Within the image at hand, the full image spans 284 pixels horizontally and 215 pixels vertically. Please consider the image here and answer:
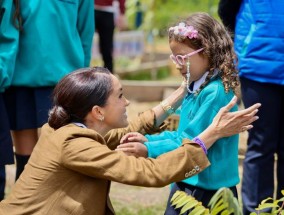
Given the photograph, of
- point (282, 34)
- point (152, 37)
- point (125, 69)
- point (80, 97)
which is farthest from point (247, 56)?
point (152, 37)

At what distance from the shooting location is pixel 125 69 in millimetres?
11023

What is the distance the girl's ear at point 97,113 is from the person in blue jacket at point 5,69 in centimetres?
105

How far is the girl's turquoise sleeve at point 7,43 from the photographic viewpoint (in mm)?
4078

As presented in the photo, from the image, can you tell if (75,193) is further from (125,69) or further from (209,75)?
(125,69)

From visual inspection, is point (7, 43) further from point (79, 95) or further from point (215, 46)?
point (215, 46)

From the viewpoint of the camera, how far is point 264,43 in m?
4.14

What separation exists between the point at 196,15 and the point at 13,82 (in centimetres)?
125

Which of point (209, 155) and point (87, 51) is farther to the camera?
point (87, 51)

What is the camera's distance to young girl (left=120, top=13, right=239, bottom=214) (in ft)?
11.0

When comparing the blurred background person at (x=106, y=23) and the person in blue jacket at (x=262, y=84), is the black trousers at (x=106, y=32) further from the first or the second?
the person in blue jacket at (x=262, y=84)

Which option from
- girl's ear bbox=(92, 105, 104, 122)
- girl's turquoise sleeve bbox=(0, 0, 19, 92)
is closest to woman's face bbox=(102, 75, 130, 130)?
girl's ear bbox=(92, 105, 104, 122)

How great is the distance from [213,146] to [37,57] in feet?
4.43

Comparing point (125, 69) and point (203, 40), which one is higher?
point (203, 40)

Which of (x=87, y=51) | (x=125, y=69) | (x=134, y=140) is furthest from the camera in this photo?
(x=125, y=69)
